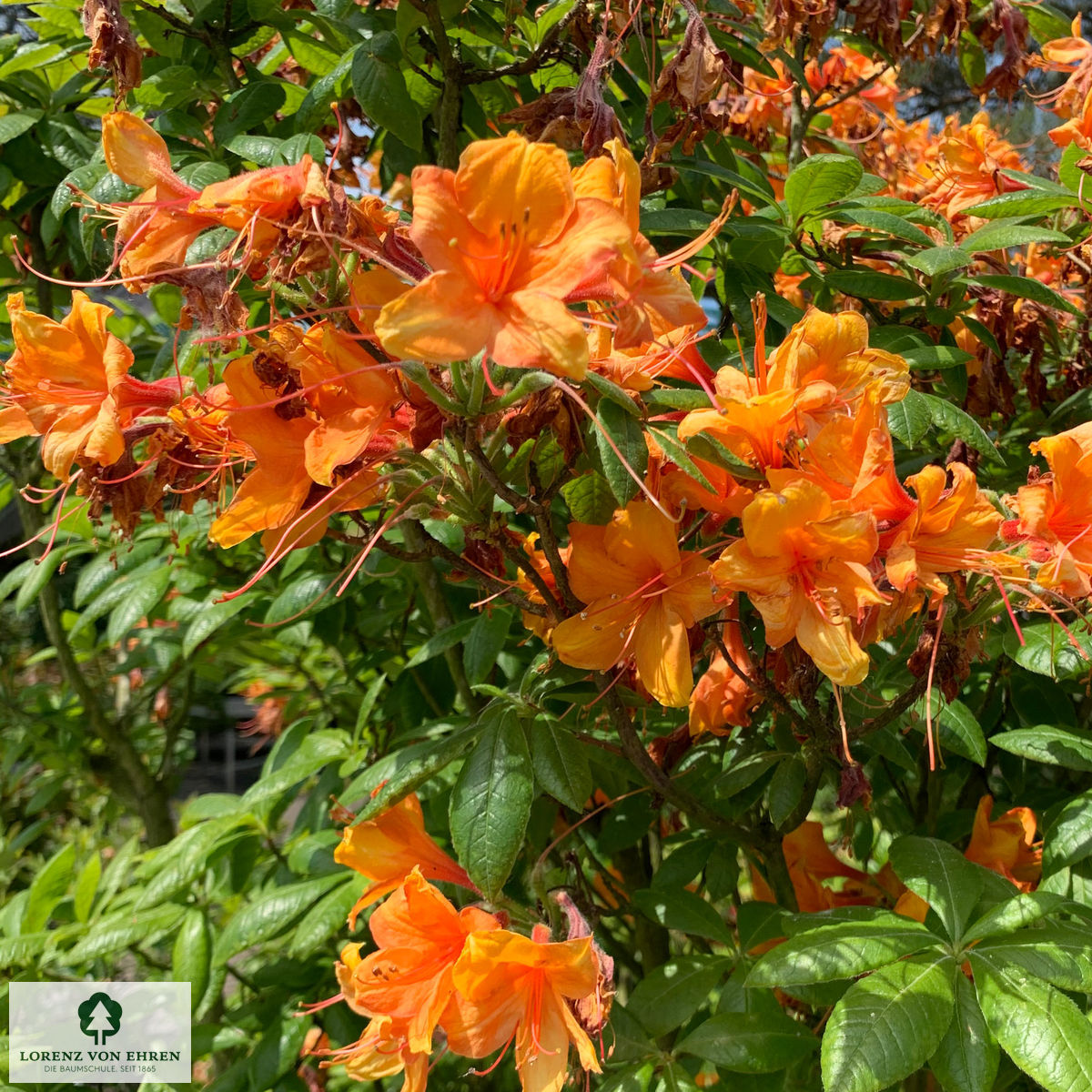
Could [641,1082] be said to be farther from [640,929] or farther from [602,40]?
[602,40]

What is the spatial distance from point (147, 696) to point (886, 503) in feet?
5.97

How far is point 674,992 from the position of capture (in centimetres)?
110

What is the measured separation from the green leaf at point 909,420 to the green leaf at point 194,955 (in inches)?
42.2

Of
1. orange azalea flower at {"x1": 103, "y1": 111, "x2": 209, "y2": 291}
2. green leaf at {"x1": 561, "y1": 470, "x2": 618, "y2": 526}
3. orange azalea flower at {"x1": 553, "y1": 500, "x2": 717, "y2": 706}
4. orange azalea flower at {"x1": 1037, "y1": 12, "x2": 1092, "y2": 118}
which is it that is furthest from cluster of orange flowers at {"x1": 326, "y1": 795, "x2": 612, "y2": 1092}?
orange azalea flower at {"x1": 1037, "y1": 12, "x2": 1092, "y2": 118}

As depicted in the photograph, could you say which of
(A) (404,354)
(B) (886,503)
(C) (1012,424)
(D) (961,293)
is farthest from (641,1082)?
(C) (1012,424)

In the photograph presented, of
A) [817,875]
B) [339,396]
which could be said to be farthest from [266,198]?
[817,875]

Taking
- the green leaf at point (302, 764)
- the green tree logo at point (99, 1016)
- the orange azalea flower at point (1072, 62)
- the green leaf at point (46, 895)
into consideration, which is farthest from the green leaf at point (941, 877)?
the green leaf at point (46, 895)

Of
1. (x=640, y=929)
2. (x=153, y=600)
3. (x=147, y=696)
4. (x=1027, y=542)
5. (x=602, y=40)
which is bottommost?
(x=147, y=696)

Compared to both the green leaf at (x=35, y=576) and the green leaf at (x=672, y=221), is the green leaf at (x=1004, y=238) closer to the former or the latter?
the green leaf at (x=672, y=221)

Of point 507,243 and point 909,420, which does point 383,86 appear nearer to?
point 507,243

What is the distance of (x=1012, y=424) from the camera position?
160 centimetres

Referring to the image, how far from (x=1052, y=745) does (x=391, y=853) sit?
0.65m

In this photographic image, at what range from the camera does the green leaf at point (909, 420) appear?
0.92 metres

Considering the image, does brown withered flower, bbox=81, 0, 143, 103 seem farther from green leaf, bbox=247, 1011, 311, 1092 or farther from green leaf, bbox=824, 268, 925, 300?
green leaf, bbox=247, 1011, 311, 1092
